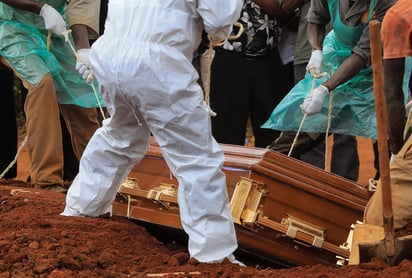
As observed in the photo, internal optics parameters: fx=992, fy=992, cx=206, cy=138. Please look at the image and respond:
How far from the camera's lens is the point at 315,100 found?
20.9ft

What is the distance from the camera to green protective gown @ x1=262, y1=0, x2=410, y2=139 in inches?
257

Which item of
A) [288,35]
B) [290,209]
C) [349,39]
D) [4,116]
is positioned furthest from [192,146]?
[4,116]

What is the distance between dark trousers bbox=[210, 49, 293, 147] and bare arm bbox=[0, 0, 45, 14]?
57.2 inches

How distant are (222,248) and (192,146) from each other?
1.56ft

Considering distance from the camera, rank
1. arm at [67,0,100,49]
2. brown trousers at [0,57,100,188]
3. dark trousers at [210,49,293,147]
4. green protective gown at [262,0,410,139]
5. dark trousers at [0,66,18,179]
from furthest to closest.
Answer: dark trousers at [0,66,18,179] → dark trousers at [210,49,293,147] → arm at [67,0,100,49] → brown trousers at [0,57,100,188] → green protective gown at [262,0,410,139]

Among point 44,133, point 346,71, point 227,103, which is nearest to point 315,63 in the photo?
point 346,71

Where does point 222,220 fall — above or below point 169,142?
below

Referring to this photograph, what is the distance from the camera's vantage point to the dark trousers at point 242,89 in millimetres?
7398

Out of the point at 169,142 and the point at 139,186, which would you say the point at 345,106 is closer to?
the point at 139,186

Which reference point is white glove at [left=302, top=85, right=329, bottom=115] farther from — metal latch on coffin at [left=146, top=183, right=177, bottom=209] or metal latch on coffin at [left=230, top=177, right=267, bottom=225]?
metal latch on coffin at [left=230, top=177, right=267, bottom=225]

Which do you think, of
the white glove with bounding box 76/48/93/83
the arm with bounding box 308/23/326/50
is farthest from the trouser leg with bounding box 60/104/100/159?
the arm with bounding box 308/23/326/50

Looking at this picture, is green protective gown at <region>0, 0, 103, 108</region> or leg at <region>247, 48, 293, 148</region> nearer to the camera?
green protective gown at <region>0, 0, 103, 108</region>

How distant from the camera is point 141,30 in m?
4.47

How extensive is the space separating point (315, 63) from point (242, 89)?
104 cm
